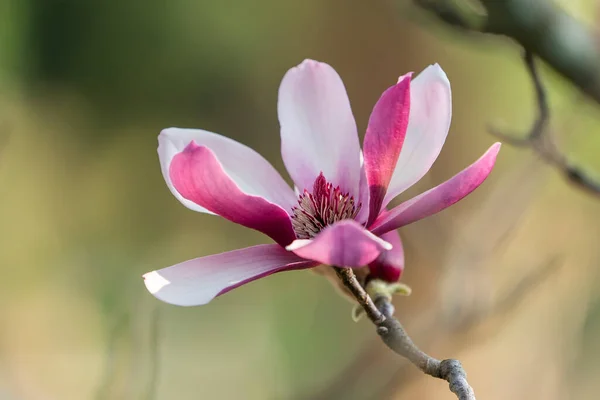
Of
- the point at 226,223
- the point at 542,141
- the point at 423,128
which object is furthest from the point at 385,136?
the point at 226,223

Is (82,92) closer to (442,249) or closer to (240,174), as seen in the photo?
(442,249)

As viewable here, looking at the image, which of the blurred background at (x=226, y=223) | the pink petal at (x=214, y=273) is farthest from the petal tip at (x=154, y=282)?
the blurred background at (x=226, y=223)

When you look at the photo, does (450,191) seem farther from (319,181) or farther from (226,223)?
(226,223)

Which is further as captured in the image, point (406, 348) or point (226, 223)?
point (226, 223)

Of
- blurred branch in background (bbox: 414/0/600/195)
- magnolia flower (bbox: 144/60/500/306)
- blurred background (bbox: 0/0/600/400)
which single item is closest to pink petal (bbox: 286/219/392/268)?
magnolia flower (bbox: 144/60/500/306)

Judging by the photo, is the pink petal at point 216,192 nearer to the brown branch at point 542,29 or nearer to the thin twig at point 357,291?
the thin twig at point 357,291

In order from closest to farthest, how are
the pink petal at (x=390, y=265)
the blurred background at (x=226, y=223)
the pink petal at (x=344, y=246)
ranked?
the pink petal at (x=344, y=246) → the pink petal at (x=390, y=265) → the blurred background at (x=226, y=223)

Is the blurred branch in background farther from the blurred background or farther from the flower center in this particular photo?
the blurred background
